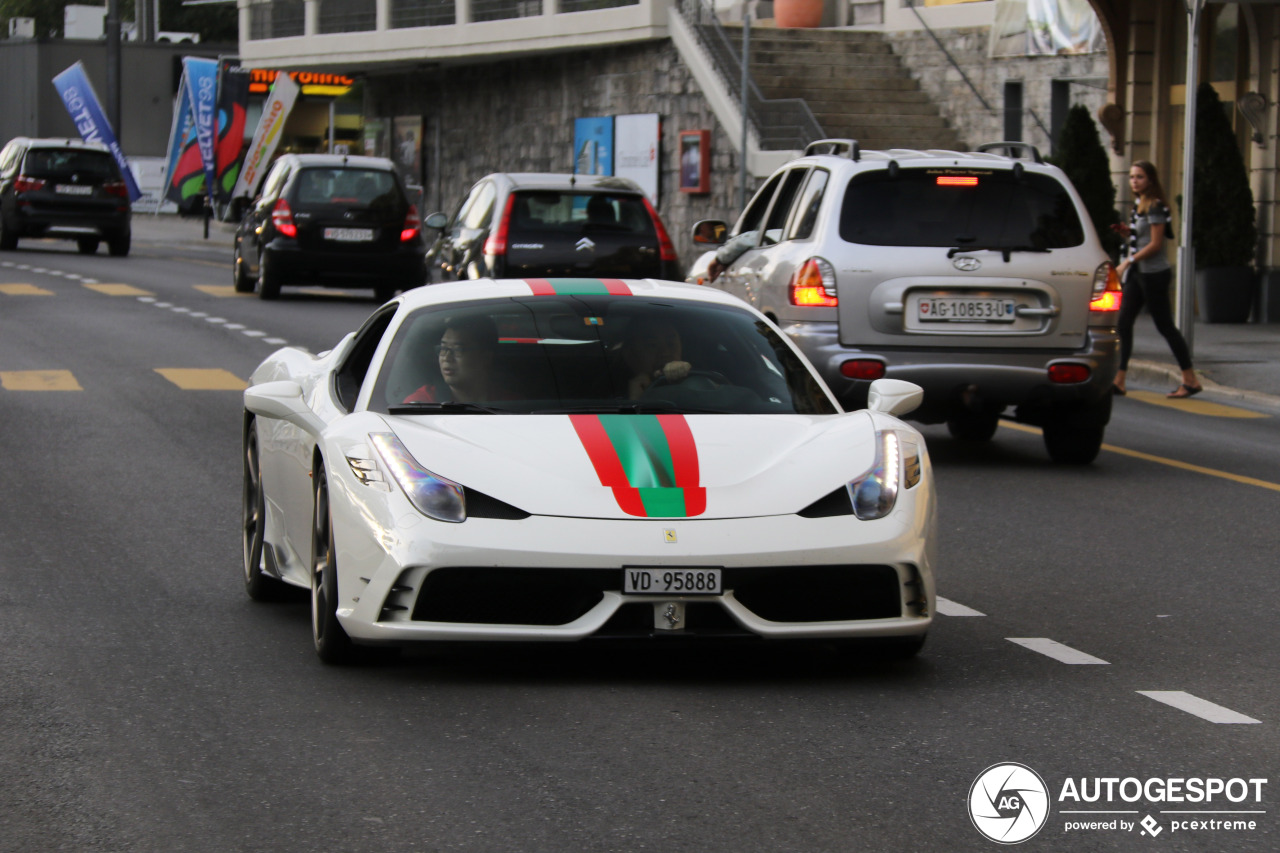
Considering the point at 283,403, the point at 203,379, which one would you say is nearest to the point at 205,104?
the point at 203,379

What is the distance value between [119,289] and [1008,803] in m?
24.8

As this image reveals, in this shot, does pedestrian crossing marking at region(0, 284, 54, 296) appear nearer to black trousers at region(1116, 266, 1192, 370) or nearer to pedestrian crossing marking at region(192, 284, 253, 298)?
pedestrian crossing marking at region(192, 284, 253, 298)

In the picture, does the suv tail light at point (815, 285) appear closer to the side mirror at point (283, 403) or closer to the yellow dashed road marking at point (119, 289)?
the side mirror at point (283, 403)

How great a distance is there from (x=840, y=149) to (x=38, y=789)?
911 cm

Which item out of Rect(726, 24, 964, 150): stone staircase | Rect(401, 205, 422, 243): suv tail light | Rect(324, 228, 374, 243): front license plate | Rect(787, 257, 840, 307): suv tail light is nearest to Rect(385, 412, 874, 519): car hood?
Rect(787, 257, 840, 307): suv tail light

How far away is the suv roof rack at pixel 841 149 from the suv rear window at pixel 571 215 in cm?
523

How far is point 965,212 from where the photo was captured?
12625mm

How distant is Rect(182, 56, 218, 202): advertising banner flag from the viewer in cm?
5100

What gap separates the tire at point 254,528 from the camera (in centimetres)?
802

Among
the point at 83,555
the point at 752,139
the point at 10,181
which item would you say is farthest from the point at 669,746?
the point at 10,181

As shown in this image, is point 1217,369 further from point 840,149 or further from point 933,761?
point 933,761

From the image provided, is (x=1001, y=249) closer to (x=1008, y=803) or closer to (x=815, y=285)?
(x=815, y=285)

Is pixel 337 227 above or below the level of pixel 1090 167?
below

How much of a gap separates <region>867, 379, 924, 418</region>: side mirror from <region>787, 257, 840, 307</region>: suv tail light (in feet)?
16.1
